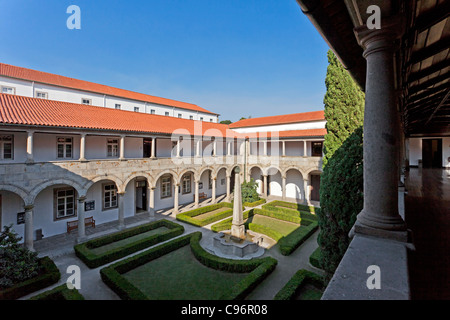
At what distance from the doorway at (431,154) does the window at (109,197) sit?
28570mm

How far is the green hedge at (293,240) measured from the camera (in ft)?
35.4

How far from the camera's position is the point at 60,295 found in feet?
24.1

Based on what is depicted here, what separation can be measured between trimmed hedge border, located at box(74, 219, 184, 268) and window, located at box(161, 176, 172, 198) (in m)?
4.74

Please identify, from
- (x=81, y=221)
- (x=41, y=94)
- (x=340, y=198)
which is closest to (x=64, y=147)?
(x=81, y=221)

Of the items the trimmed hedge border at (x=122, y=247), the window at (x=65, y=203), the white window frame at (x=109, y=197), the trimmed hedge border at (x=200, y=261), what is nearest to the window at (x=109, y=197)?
the white window frame at (x=109, y=197)

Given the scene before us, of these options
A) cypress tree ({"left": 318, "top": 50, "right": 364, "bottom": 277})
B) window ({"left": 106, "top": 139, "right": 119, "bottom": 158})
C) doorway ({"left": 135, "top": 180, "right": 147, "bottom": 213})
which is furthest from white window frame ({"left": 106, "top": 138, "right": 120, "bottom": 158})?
cypress tree ({"left": 318, "top": 50, "right": 364, "bottom": 277})

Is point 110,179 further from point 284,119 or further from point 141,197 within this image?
point 284,119

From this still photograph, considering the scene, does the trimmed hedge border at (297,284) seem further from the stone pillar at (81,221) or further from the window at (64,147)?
the window at (64,147)

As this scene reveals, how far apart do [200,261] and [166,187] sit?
10.6 metres

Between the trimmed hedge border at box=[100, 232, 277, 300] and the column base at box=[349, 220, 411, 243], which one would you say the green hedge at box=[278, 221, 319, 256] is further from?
the column base at box=[349, 220, 411, 243]

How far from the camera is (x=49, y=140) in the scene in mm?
12969
